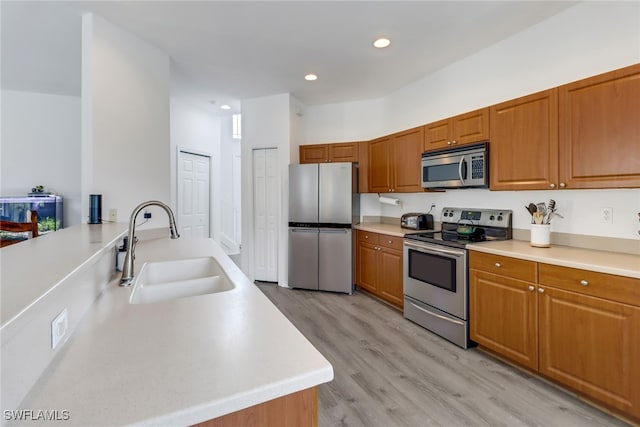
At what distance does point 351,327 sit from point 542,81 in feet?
9.02

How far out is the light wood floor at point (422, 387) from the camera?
170 cm

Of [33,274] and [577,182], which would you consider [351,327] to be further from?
[33,274]

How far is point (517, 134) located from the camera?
94.0 inches

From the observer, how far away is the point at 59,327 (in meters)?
0.74

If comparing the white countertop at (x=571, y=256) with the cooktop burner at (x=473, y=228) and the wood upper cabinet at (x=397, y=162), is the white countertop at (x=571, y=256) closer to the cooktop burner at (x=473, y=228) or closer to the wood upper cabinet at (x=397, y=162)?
the cooktop burner at (x=473, y=228)

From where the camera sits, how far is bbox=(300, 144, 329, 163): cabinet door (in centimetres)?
438

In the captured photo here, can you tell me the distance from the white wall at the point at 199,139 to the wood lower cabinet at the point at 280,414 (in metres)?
4.84

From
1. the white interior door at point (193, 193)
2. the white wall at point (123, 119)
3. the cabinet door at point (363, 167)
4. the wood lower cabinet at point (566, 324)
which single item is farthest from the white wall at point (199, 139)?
the wood lower cabinet at point (566, 324)

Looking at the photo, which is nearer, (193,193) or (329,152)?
(329,152)

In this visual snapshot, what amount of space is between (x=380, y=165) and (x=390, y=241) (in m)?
1.09

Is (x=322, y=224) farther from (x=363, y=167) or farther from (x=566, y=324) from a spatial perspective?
(x=566, y=324)

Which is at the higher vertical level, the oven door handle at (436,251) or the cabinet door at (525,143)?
the cabinet door at (525,143)

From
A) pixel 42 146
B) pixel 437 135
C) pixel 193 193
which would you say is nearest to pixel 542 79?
pixel 437 135

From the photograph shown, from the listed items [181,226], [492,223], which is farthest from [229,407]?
[181,226]
